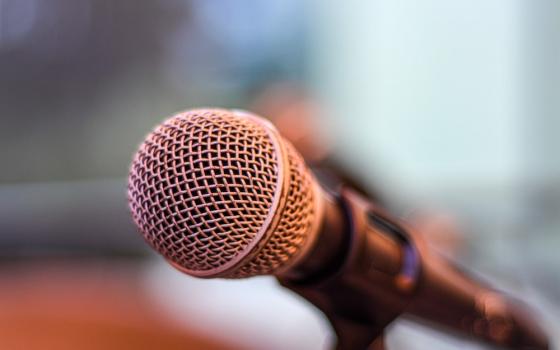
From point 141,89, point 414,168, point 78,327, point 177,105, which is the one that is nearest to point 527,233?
point 414,168

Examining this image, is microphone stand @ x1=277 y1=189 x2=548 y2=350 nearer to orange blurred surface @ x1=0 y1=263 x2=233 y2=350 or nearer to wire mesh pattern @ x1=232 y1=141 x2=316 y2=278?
wire mesh pattern @ x1=232 y1=141 x2=316 y2=278

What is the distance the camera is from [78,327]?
4.10 feet

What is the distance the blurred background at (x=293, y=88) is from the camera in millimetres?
2518

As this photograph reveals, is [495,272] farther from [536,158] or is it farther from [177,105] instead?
[177,105]

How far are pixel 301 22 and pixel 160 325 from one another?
5.74 ft

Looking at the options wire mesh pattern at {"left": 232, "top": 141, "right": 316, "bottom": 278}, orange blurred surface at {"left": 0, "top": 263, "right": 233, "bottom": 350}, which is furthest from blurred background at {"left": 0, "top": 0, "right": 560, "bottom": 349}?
wire mesh pattern at {"left": 232, "top": 141, "right": 316, "bottom": 278}

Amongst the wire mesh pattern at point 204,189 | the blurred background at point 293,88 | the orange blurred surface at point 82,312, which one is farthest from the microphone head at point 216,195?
the blurred background at point 293,88

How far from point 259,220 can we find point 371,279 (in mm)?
144

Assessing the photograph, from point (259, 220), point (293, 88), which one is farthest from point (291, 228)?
point (293, 88)

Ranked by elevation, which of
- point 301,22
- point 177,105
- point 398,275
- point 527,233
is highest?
point 398,275

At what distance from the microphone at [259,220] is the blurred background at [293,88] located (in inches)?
66.9

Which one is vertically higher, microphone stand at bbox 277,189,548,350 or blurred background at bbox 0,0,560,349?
microphone stand at bbox 277,189,548,350

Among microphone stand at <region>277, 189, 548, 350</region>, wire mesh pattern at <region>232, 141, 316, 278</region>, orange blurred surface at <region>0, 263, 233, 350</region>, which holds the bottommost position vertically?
orange blurred surface at <region>0, 263, 233, 350</region>

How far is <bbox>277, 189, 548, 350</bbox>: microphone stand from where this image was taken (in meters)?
0.51
